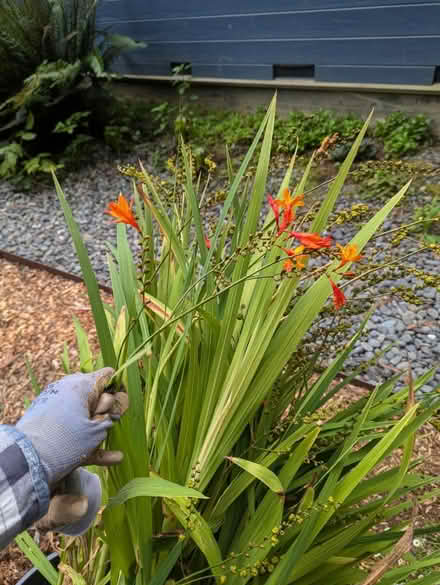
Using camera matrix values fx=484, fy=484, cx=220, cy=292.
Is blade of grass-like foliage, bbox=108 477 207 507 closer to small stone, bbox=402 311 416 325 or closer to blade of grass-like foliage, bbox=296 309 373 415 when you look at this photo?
blade of grass-like foliage, bbox=296 309 373 415

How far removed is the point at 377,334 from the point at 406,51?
8.06 ft

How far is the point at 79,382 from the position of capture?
2.31ft

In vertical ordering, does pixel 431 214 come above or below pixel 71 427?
below

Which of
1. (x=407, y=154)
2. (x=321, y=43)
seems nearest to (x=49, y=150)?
(x=321, y=43)

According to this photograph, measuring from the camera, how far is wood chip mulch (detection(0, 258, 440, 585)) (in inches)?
59.5

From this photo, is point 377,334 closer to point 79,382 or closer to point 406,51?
point 79,382

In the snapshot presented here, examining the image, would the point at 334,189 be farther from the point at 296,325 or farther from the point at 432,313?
the point at 432,313

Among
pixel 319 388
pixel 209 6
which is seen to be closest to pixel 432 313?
pixel 319 388

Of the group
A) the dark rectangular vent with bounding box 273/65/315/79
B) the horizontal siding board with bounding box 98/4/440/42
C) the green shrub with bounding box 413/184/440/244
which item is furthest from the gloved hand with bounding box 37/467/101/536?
the dark rectangular vent with bounding box 273/65/315/79

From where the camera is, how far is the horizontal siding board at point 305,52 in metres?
3.51

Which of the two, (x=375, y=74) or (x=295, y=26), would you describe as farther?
(x=295, y=26)

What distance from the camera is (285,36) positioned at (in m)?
4.11

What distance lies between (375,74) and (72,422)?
385 cm

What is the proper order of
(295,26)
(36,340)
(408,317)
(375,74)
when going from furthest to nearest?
1. (295,26)
2. (375,74)
3. (36,340)
4. (408,317)
